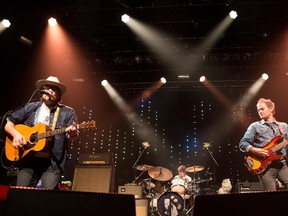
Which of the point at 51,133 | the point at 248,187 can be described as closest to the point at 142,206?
the point at 248,187

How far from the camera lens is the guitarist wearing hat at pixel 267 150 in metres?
4.92

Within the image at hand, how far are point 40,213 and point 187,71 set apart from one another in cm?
959

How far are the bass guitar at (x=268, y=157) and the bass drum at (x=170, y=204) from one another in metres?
2.80

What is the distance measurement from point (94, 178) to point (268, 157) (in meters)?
3.40

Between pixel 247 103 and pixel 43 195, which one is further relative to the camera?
pixel 247 103

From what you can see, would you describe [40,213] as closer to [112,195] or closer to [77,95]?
[112,195]

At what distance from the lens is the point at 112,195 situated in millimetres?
1312

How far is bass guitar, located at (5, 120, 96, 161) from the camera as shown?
3988 mm

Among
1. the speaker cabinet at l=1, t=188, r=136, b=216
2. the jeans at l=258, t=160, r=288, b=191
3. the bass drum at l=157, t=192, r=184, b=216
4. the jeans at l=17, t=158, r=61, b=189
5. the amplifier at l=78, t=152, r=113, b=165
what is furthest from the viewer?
the bass drum at l=157, t=192, r=184, b=216

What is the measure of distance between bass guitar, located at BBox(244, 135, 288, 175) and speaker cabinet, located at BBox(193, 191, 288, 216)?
399cm

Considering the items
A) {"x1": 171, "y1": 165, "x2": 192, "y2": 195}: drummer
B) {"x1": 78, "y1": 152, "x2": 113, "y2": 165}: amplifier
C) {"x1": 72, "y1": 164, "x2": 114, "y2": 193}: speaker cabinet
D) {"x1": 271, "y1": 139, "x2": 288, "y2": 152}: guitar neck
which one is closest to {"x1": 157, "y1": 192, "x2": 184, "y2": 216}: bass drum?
{"x1": 171, "y1": 165, "x2": 192, "y2": 195}: drummer

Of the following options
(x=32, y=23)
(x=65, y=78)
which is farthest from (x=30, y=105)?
(x=65, y=78)

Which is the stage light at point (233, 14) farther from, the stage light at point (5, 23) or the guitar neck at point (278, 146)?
the stage light at point (5, 23)

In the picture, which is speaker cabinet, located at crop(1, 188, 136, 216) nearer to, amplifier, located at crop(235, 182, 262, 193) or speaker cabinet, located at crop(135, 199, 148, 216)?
speaker cabinet, located at crop(135, 199, 148, 216)
